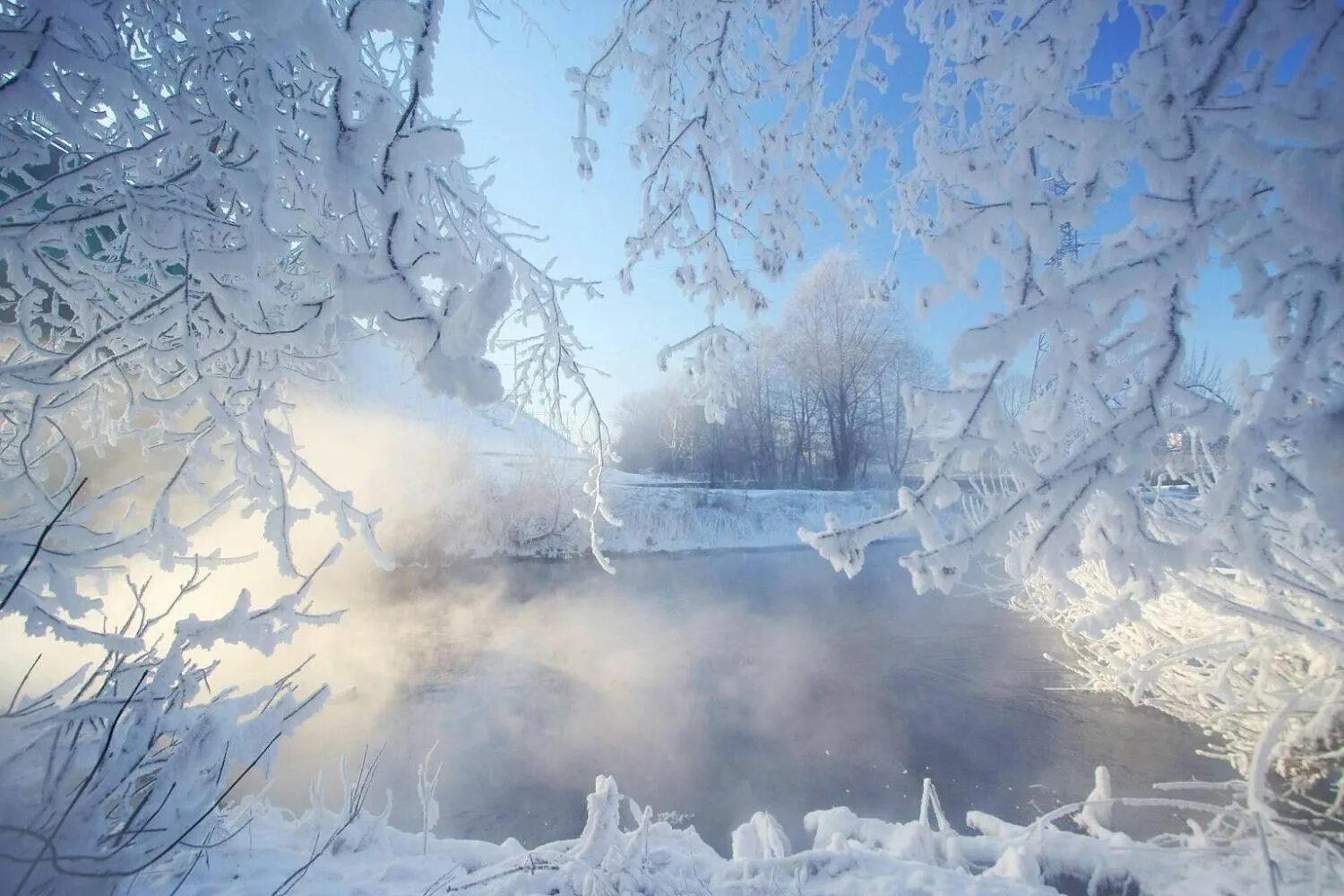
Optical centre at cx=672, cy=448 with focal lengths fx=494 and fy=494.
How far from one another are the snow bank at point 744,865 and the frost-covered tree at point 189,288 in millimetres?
740

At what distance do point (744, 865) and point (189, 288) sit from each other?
3.97m

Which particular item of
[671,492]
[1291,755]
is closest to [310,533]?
[671,492]

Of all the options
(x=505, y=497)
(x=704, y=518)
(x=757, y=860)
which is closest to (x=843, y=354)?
(x=704, y=518)

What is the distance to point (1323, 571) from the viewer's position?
3.12 meters

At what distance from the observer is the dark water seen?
18.0ft

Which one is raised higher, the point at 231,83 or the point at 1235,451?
the point at 231,83

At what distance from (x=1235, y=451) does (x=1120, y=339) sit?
1.43 ft

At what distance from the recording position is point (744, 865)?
116 inches

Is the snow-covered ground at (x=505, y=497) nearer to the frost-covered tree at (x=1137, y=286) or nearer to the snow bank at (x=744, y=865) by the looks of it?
the snow bank at (x=744, y=865)

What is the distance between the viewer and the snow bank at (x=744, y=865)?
8.74ft

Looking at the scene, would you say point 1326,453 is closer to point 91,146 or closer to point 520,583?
point 91,146

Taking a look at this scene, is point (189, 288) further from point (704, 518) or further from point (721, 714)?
point (704, 518)

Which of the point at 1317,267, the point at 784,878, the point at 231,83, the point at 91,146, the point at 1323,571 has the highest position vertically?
the point at 231,83

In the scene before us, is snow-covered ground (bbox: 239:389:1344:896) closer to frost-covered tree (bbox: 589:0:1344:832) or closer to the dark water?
the dark water
